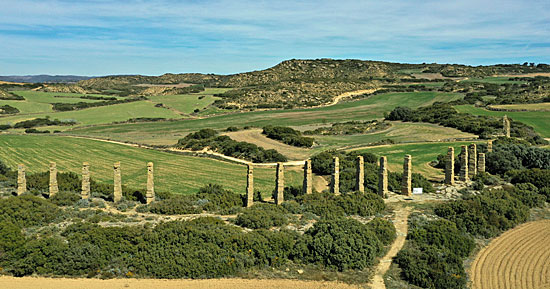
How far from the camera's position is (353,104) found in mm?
96250

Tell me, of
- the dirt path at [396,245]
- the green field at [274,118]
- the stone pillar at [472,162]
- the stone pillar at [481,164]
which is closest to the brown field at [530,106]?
the green field at [274,118]

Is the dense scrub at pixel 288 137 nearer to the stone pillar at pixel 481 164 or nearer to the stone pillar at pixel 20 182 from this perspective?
the stone pillar at pixel 481 164

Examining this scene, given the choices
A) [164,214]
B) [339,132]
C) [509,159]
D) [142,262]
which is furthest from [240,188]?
[339,132]

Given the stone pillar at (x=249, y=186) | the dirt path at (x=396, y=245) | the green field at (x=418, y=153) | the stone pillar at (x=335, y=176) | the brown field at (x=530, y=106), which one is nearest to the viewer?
the dirt path at (x=396, y=245)

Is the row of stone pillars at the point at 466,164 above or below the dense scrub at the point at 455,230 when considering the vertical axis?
above

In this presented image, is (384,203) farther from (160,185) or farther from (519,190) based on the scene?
(160,185)

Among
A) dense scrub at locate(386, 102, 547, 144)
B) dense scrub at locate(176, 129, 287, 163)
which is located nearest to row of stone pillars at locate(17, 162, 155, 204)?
dense scrub at locate(176, 129, 287, 163)

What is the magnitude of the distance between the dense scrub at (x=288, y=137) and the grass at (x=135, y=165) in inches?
455

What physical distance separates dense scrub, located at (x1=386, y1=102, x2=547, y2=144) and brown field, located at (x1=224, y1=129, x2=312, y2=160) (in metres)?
21.6

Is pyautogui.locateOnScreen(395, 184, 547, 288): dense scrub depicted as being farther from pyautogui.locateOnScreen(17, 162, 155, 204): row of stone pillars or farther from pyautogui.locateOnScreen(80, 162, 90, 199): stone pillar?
pyautogui.locateOnScreen(80, 162, 90, 199): stone pillar

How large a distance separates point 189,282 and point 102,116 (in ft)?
239

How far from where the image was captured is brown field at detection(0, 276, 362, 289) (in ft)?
47.8

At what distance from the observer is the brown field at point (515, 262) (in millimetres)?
15594

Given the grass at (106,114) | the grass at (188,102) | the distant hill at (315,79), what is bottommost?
the grass at (106,114)
